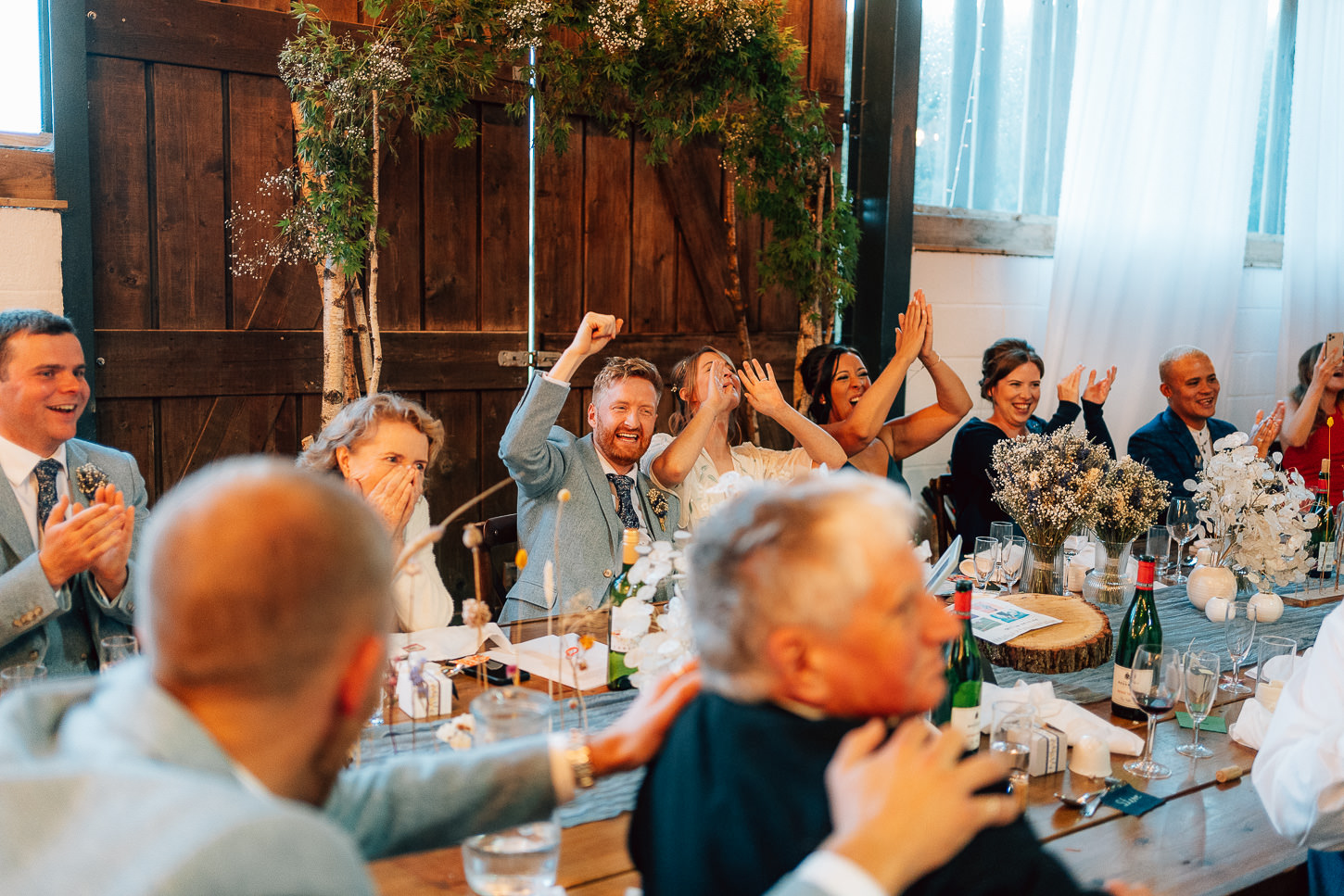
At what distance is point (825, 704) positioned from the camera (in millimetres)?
967

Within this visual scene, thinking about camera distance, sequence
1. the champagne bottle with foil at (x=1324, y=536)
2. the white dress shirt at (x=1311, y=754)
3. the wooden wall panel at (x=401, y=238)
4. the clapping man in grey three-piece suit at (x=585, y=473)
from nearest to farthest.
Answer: the white dress shirt at (x=1311, y=754)
the clapping man in grey three-piece suit at (x=585, y=473)
the champagne bottle with foil at (x=1324, y=536)
the wooden wall panel at (x=401, y=238)

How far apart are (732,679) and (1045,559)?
5.91ft

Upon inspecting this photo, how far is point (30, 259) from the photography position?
10.2 feet

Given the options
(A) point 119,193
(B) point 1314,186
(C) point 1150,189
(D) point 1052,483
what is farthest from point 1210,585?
(B) point 1314,186

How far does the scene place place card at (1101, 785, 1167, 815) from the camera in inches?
59.2

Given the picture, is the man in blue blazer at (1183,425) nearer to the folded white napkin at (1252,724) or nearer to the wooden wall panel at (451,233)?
the folded white napkin at (1252,724)

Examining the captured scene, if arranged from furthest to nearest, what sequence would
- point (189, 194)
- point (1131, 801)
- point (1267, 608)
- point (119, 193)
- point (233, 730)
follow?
point (189, 194) < point (119, 193) < point (1267, 608) < point (1131, 801) < point (233, 730)

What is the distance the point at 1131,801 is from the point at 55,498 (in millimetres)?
2074

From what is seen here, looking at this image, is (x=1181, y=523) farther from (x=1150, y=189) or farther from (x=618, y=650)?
(x=1150, y=189)

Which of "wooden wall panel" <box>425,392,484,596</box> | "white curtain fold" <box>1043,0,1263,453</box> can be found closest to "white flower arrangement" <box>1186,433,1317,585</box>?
"wooden wall panel" <box>425,392,484,596</box>

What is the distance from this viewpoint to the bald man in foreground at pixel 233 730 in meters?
0.64

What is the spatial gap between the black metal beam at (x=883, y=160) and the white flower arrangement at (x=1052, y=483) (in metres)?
2.21

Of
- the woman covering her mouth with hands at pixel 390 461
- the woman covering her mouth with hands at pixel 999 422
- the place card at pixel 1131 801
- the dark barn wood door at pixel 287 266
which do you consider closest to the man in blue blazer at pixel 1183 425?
the woman covering her mouth with hands at pixel 999 422

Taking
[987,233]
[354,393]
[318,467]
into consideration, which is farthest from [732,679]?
[987,233]
